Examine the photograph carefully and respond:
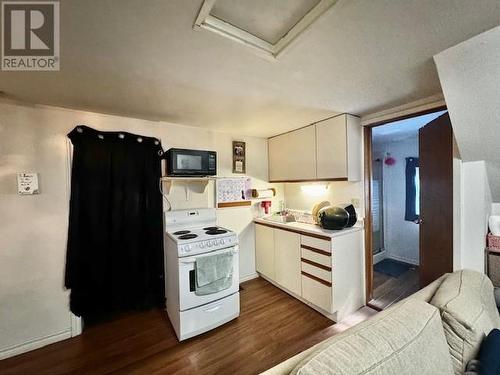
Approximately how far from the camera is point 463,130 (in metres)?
1.43

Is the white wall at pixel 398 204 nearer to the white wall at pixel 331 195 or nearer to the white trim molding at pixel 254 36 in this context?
the white wall at pixel 331 195

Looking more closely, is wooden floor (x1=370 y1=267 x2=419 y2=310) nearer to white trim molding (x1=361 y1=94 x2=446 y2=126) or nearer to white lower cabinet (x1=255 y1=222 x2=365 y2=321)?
white lower cabinet (x1=255 y1=222 x2=365 y2=321)

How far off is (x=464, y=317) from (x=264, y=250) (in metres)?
2.18

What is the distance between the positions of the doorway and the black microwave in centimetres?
221

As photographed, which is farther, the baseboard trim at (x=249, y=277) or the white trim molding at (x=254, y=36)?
the baseboard trim at (x=249, y=277)

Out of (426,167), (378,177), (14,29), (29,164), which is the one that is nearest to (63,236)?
(29,164)

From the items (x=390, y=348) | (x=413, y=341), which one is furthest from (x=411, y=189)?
(x=390, y=348)

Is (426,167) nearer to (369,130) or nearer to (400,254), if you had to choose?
(369,130)

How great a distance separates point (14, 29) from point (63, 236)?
1672 millimetres

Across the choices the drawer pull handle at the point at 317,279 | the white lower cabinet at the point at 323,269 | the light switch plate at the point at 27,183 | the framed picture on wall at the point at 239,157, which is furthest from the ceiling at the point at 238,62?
the drawer pull handle at the point at 317,279

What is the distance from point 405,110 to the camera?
2.00 meters

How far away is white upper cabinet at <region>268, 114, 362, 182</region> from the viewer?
7.29 feet

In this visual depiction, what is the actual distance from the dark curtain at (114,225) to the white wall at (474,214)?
2.84 m

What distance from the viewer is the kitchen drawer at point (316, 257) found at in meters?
2.06
